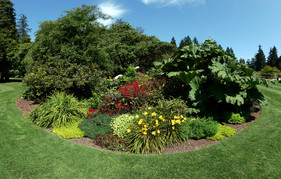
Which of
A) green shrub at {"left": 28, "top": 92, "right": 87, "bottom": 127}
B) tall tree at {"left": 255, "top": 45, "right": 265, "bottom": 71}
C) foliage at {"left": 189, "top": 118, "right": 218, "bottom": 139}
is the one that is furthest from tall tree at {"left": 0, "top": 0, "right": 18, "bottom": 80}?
tall tree at {"left": 255, "top": 45, "right": 265, "bottom": 71}

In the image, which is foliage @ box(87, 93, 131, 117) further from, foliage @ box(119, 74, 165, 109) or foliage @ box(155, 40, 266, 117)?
foliage @ box(155, 40, 266, 117)

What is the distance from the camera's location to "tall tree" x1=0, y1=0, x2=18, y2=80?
1836 centimetres

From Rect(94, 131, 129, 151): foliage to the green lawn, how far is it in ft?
0.98

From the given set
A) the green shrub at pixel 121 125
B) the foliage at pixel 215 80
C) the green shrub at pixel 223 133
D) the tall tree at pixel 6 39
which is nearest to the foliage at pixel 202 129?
the green shrub at pixel 223 133

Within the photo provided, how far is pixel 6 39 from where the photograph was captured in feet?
62.0

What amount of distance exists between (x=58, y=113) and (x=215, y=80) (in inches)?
224

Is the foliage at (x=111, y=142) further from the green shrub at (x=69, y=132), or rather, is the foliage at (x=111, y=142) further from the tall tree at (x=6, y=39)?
the tall tree at (x=6, y=39)

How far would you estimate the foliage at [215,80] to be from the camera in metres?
5.32

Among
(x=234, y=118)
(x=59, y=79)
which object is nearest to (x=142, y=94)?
(x=234, y=118)

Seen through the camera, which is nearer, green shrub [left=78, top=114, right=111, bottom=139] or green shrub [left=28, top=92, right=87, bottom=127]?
green shrub [left=78, top=114, right=111, bottom=139]

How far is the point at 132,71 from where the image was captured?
9047mm

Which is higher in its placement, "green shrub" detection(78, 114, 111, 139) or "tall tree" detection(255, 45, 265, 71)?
"tall tree" detection(255, 45, 265, 71)

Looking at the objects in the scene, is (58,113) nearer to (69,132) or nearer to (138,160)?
(69,132)

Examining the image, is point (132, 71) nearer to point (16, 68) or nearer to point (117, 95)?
point (117, 95)
